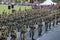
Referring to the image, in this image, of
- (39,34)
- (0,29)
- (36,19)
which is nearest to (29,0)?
(36,19)

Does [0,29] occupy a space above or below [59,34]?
above

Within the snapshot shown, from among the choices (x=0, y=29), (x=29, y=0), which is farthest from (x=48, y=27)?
(x=29, y=0)

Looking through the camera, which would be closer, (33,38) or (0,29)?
(0,29)

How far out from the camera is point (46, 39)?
25453mm

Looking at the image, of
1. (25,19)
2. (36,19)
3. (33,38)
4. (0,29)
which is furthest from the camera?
(36,19)

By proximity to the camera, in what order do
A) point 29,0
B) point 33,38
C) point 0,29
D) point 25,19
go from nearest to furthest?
point 0,29 < point 33,38 < point 25,19 < point 29,0

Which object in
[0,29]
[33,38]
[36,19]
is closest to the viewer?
[0,29]

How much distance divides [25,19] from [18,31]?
3152 mm

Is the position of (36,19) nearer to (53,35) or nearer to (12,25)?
(53,35)

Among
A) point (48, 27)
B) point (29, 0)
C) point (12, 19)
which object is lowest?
point (29, 0)

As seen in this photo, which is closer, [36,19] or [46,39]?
[46,39]

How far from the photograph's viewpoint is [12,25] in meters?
25.8

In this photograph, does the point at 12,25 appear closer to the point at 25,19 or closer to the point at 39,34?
the point at 39,34

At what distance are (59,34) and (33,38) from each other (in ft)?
14.2
